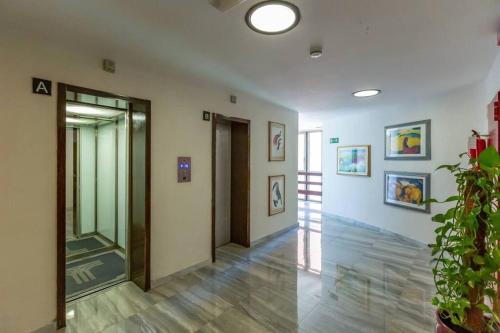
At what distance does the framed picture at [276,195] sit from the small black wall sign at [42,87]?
3223 millimetres

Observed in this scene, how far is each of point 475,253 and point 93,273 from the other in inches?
143

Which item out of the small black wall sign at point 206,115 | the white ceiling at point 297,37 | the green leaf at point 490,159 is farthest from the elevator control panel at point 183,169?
the green leaf at point 490,159

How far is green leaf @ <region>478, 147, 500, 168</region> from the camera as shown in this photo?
1003 millimetres

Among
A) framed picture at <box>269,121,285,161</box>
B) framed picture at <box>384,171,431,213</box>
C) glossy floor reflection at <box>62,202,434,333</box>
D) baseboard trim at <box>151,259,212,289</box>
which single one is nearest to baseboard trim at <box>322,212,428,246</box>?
glossy floor reflection at <box>62,202,434,333</box>

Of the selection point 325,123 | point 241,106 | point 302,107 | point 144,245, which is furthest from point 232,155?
point 325,123

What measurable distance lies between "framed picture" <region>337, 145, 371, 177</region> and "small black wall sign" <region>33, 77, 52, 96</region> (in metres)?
5.20

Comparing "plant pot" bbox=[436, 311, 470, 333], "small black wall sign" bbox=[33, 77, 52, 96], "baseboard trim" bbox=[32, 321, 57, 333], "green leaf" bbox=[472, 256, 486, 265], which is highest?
"small black wall sign" bbox=[33, 77, 52, 96]

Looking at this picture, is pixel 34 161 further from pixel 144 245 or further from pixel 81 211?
pixel 81 211

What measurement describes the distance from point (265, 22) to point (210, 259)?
2.93m

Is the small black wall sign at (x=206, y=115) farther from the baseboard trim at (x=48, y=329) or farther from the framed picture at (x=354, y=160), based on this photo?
the framed picture at (x=354, y=160)

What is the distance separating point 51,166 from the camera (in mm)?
2006

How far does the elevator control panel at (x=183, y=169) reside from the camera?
2920 millimetres

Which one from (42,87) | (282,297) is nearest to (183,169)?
(42,87)

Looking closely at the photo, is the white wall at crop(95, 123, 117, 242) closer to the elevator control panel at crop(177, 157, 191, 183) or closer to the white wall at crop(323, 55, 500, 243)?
the elevator control panel at crop(177, 157, 191, 183)
